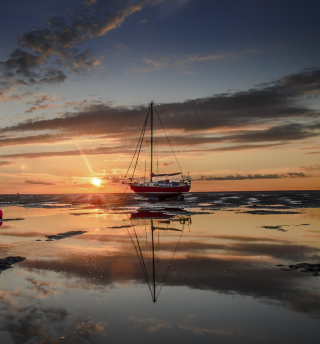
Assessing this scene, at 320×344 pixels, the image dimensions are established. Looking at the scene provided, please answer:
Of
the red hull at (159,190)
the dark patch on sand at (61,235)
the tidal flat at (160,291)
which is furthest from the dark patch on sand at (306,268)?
the red hull at (159,190)

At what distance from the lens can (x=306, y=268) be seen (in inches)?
473

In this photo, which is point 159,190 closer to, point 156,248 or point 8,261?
point 156,248

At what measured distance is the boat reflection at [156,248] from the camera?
10703mm

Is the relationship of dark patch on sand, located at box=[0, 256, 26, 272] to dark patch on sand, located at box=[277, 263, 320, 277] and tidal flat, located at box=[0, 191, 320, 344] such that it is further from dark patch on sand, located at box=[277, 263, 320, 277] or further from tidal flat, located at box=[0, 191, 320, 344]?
dark patch on sand, located at box=[277, 263, 320, 277]

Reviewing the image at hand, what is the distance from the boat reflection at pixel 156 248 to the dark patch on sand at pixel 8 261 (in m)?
5.36

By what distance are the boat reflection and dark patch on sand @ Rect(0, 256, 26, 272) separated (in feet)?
17.6

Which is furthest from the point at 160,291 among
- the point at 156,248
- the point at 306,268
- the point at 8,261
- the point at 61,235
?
the point at 61,235

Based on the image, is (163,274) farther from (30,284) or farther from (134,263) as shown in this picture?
(30,284)

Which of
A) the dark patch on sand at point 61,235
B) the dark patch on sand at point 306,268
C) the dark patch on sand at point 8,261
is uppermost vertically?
the dark patch on sand at point 8,261

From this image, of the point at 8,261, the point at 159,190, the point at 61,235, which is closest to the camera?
the point at 8,261

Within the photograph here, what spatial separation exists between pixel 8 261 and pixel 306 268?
40.8 feet

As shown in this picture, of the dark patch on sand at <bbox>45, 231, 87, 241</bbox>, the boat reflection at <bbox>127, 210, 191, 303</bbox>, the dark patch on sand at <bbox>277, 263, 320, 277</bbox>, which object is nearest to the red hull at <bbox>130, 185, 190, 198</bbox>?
the boat reflection at <bbox>127, 210, 191, 303</bbox>

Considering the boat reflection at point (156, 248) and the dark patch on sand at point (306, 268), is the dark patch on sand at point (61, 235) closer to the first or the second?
the boat reflection at point (156, 248)

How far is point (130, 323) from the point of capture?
7.32 metres
